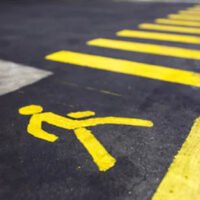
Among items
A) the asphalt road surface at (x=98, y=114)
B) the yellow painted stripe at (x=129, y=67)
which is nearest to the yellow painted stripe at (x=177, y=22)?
the asphalt road surface at (x=98, y=114)

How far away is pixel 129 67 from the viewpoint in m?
5.67

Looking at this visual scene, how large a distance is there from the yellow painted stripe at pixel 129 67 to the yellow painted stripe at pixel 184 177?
6.35ft

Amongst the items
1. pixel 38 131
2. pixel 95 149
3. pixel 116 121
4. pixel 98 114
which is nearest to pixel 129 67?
pixel 98 114

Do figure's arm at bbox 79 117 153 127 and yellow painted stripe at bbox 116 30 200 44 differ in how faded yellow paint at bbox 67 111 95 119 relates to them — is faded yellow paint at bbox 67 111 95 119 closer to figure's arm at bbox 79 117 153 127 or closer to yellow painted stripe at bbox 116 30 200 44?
figure's arm at bbox 79 117 153 127

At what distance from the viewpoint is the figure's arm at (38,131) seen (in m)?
3.40

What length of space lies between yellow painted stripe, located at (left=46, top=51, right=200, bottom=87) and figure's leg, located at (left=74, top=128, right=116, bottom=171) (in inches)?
81.6

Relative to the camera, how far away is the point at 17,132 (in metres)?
3.54

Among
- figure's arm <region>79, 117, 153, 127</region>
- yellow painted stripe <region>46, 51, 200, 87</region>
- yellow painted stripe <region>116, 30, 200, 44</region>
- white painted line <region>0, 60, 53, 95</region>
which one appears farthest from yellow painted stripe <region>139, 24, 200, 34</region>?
figure's arm <region>79, 117, 153, 127</region>

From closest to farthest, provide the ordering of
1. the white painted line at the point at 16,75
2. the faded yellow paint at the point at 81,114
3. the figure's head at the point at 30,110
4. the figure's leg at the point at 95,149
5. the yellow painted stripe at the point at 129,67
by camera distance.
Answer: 1. the figure's leg at the point at 95,149
2. the faded yellow paint at the point at 81,114
3. the figure's head at the point at 30,110
4. the white painted line at the point at 16,75
5. the yellow painted stripe at the point at 129,67

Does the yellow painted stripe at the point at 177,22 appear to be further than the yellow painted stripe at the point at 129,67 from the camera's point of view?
Yes

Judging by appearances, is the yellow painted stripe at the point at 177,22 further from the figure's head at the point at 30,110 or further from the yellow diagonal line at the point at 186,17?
the figure's head at the point at 30,110

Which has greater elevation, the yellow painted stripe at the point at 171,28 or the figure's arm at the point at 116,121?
the yellow painted stripe at the point at 171,28

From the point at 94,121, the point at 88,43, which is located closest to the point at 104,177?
the point at 94,121

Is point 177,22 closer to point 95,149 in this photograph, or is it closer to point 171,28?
point 171,28
